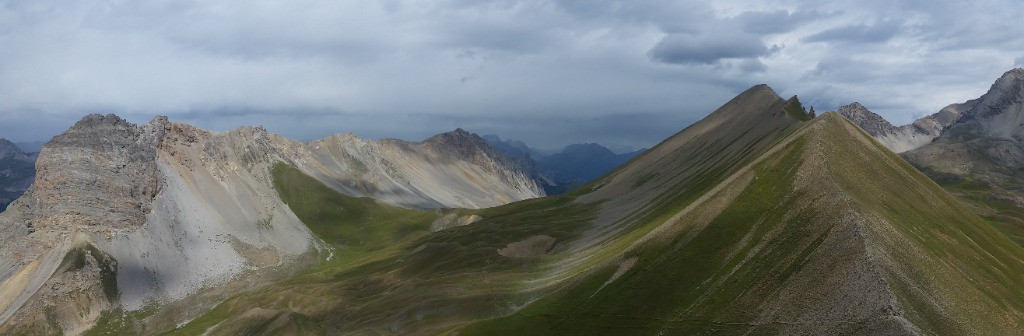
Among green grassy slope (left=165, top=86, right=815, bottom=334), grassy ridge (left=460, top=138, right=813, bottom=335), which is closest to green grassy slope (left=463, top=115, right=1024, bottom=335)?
grassy ridge (left=460, top=138, right=813, bottom=335)

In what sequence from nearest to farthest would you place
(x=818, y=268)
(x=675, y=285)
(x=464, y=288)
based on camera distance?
1. (x=818, y=268)
2. (x=675, y=285)
3. (x=464, y=288)

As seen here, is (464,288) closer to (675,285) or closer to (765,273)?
(675,285)

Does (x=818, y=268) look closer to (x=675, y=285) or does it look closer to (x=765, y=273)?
(x=765, y=273)

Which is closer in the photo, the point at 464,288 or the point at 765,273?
the point at 765,273

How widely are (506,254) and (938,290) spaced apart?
124 m

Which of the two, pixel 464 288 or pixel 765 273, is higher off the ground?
pixel 765 273

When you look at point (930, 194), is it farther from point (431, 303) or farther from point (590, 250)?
point (431, 303)

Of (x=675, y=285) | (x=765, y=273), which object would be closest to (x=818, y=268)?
(x=765, y=273)

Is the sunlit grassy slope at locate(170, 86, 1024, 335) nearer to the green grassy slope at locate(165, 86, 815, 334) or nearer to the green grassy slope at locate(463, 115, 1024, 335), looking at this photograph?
the green grassy slope at locate(463, 115, 1024, 335)

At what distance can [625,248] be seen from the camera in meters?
136

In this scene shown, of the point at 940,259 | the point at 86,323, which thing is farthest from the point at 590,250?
the point at 86,323

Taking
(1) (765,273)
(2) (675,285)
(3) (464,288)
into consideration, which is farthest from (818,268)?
(3) (464,288)

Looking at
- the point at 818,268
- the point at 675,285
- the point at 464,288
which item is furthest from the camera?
the point at 464,288

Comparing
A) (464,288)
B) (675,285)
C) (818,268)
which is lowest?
(464,288)
